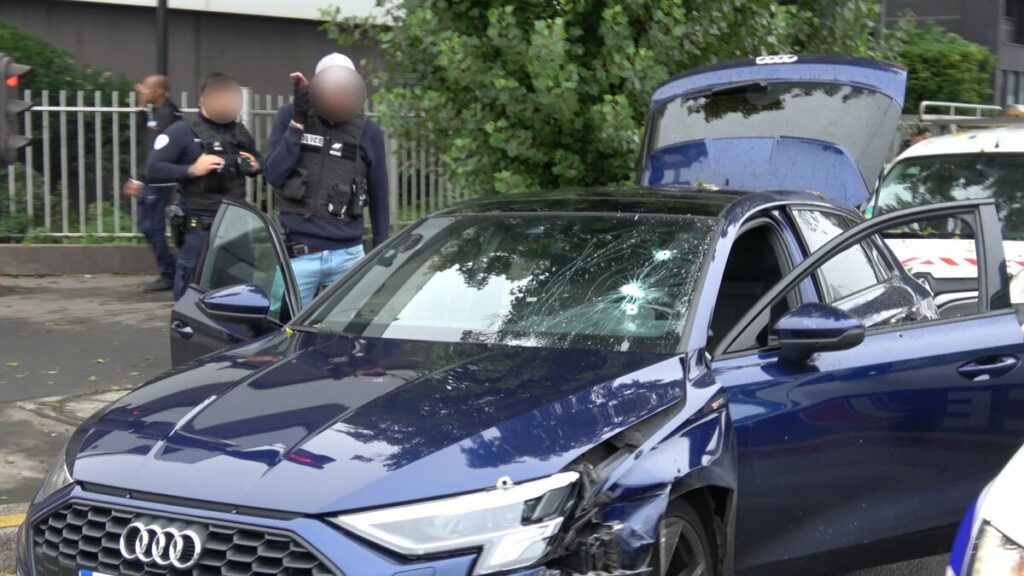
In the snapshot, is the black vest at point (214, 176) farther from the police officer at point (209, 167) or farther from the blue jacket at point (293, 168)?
the blue jacket at point (293, 168)

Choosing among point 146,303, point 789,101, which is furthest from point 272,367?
point 146,303

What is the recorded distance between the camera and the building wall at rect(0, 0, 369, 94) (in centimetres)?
1697

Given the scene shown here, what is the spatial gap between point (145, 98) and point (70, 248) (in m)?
1.95

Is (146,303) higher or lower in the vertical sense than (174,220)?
lower

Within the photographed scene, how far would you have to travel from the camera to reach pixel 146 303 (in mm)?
11695

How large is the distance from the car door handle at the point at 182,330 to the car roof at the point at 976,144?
6578 mm

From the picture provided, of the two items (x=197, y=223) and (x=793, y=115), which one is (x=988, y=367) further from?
(x=197, y=223)

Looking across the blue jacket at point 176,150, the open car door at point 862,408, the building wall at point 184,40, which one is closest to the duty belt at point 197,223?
the blue jacket at point 176,150

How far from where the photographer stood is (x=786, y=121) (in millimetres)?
8516

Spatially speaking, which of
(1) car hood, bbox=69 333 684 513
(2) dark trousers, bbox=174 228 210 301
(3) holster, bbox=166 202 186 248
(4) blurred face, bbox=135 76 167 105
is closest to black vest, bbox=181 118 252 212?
(3) holster, bbox=166 202 186 248

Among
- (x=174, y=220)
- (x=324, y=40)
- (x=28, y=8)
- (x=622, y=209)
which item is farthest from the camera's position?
(x=324, y=40)

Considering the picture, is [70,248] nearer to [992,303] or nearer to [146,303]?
[146,303]

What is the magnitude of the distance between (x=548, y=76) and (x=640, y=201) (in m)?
3.01

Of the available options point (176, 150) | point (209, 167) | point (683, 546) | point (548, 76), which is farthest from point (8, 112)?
point (683, 546)
